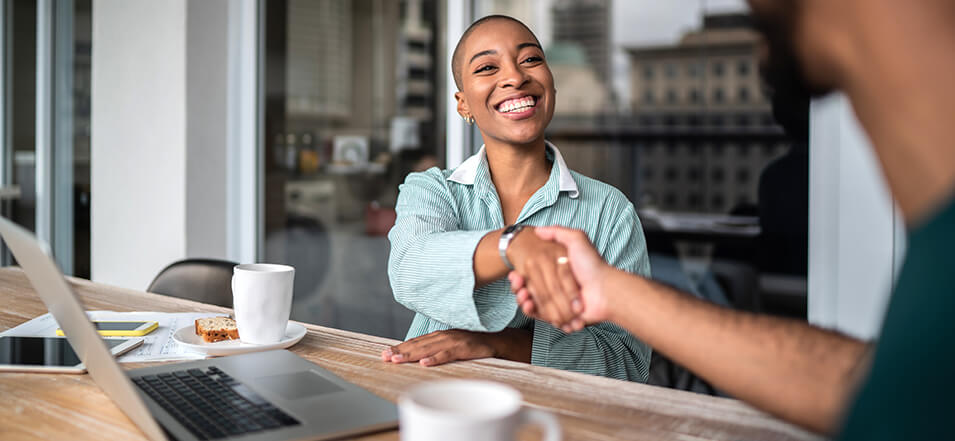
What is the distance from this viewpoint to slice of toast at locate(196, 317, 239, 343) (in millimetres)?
1247

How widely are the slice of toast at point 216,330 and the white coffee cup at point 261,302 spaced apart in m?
0.02

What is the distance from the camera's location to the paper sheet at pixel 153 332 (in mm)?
1164

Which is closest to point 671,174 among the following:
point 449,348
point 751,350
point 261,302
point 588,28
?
point 588,28

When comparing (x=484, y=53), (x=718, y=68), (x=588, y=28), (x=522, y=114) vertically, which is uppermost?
(x=588, y=28)

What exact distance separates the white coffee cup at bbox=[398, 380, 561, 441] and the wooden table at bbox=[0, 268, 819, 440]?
0.92ft

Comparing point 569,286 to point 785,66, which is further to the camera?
point 569,286

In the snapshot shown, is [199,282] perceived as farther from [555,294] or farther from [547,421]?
[547,421]

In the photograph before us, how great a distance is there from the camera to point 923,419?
1.43 ft

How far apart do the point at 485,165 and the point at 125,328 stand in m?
0.80

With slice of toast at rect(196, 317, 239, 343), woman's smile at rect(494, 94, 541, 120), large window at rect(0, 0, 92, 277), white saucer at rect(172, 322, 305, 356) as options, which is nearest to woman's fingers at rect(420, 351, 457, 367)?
white saucer at rect(172, 322, 305, 356)

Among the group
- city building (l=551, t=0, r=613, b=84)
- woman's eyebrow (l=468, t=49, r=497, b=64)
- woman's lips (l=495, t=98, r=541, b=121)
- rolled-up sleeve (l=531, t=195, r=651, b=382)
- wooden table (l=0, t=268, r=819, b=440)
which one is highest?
city building (l=551, t=0, r=613, b=84)

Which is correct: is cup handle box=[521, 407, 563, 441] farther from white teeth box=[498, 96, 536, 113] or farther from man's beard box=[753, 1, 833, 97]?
white teeth box=[498, 96, 536, 113]

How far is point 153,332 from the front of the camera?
132 cm

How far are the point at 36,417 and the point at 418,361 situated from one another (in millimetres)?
527
